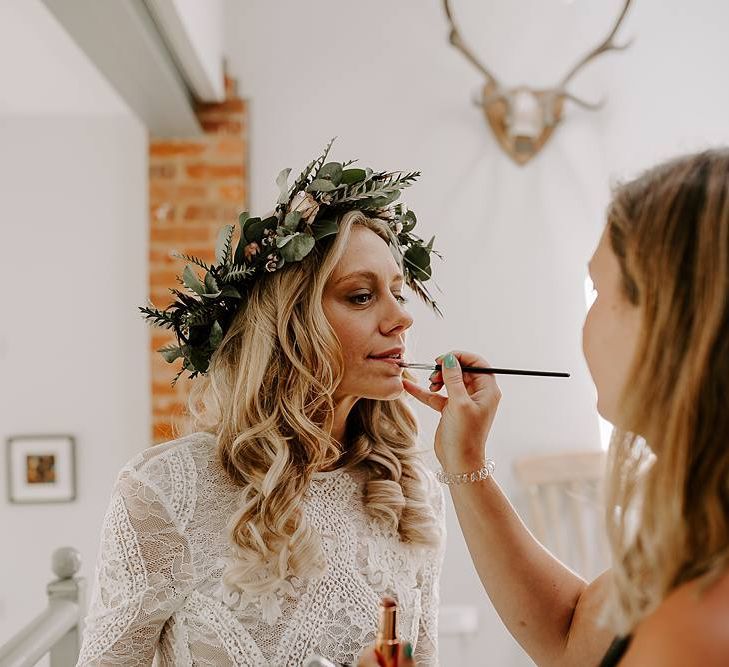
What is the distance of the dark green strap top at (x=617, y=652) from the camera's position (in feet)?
2.43

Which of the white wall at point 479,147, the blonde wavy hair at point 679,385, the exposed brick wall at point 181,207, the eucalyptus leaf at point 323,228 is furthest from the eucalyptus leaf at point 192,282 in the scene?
the white wall at point 479,147

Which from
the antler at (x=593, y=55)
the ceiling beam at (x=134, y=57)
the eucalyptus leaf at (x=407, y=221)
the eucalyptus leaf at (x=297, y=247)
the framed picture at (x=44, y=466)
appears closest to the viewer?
the eucalyptus leaf at (x=297, y=247)

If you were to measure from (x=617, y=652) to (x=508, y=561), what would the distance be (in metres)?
0.51

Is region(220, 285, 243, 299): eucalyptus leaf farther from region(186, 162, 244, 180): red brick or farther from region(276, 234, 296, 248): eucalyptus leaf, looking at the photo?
region(186, 162, 244, 180): red brick

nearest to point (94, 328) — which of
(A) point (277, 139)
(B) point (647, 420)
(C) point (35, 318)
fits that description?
(C) point (35, 318)

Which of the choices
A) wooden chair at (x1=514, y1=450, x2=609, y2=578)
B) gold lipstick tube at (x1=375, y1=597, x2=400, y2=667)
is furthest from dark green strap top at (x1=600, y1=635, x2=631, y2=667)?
wooden chair at (x1=514, y1=450, x2=609, y2=578)

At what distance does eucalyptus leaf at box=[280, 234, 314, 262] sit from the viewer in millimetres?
1271

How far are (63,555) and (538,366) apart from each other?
1937mm

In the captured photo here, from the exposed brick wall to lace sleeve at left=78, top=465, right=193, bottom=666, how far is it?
1.69 meters

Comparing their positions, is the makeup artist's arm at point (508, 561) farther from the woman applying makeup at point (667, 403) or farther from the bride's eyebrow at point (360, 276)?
the woman applying makeup at point (667, 403)

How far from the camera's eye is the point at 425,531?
54.1 inches

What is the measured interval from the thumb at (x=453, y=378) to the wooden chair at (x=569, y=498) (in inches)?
70.0

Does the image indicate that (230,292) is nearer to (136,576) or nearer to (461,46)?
(136,576)

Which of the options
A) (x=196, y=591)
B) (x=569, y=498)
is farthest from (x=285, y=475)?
(x=569, y=498)
